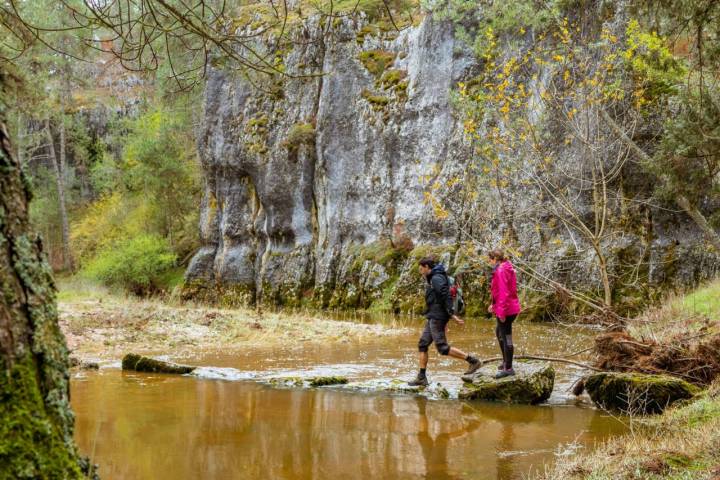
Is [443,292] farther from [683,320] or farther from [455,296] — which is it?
[683,320]

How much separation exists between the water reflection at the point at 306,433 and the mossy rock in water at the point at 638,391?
12.0 inches

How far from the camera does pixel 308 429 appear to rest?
675 cm

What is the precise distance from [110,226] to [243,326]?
100ft

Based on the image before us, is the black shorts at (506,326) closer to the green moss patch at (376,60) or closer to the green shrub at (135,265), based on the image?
the green moss patch at (376,60)

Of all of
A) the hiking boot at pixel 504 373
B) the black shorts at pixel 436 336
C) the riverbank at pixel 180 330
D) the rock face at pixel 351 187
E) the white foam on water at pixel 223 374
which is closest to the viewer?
the hiking boot at pixel 504 373

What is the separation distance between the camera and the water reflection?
5457 millimetres

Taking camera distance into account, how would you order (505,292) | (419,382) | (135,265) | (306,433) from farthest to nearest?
(135,265)
(419,382)
(505,292)
(306,433)

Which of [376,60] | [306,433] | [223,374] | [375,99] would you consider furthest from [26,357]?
[376,60]

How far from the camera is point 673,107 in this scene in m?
18.1

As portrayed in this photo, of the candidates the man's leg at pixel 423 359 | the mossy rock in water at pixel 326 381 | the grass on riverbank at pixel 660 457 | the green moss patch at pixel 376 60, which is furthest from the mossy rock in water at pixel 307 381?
the green moss patch at pixel 376 60

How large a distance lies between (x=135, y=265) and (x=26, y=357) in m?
34.8

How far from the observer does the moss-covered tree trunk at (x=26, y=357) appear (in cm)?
193

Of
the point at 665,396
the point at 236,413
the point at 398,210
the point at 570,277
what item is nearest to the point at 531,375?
the point at 665,396

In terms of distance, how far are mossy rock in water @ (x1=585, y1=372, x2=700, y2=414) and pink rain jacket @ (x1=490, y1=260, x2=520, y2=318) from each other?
4.91 ft
